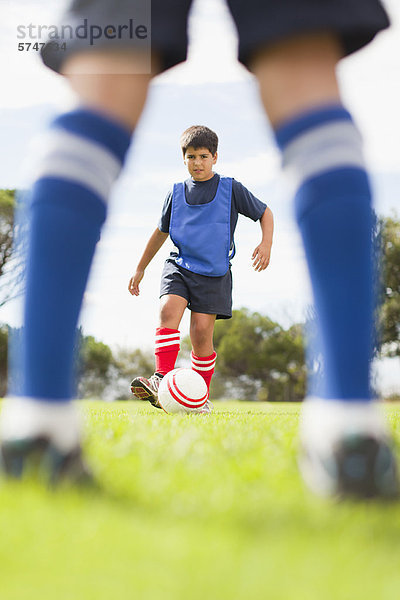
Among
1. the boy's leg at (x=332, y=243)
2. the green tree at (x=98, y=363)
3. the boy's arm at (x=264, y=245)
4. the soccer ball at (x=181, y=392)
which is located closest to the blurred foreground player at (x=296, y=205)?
the boy's leg at (x=332, y=243)

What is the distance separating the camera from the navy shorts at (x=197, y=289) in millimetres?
5172

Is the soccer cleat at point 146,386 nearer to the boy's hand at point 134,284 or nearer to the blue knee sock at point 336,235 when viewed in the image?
the boy's hand at point 134,284

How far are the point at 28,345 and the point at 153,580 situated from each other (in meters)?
0.69

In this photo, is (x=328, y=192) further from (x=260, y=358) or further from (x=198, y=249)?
(x=260, y=358)

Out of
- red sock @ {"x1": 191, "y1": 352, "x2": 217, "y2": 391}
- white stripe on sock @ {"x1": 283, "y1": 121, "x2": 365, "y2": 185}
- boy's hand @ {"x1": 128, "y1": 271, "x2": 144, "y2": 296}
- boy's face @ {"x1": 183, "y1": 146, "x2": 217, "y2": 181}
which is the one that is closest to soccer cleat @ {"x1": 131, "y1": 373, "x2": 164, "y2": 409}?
red sock @ {"x1": 191, "y1": 352, "x2": 217, "y2": 391}

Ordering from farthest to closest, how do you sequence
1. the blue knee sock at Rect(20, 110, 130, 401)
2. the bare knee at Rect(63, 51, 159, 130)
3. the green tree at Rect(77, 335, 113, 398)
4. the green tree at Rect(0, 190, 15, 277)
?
the green tree at Rect(77, 335, 113, 398), the green tree at Rect(0, 190, 15, 277), the bare knee at Rect(63, 51, 159, 130), the blue knee sock at Rect(20, 110, 130, 401)

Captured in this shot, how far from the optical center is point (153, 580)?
0.75m

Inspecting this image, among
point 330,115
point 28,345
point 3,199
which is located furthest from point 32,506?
point 3,199

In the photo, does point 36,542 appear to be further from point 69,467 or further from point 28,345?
point 28,345

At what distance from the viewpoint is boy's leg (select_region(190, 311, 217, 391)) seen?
5277 millimetres

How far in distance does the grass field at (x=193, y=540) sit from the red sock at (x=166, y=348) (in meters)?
3.42

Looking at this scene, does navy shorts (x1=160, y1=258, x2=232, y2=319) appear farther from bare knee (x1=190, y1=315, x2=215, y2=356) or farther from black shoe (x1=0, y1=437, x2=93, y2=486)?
black shoe (x1=0, y1=437, x2=93, y2=486)

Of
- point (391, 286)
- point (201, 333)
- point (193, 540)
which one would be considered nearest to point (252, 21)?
point (193, 540)

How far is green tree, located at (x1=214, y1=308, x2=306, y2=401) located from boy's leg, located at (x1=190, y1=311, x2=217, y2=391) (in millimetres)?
35486
